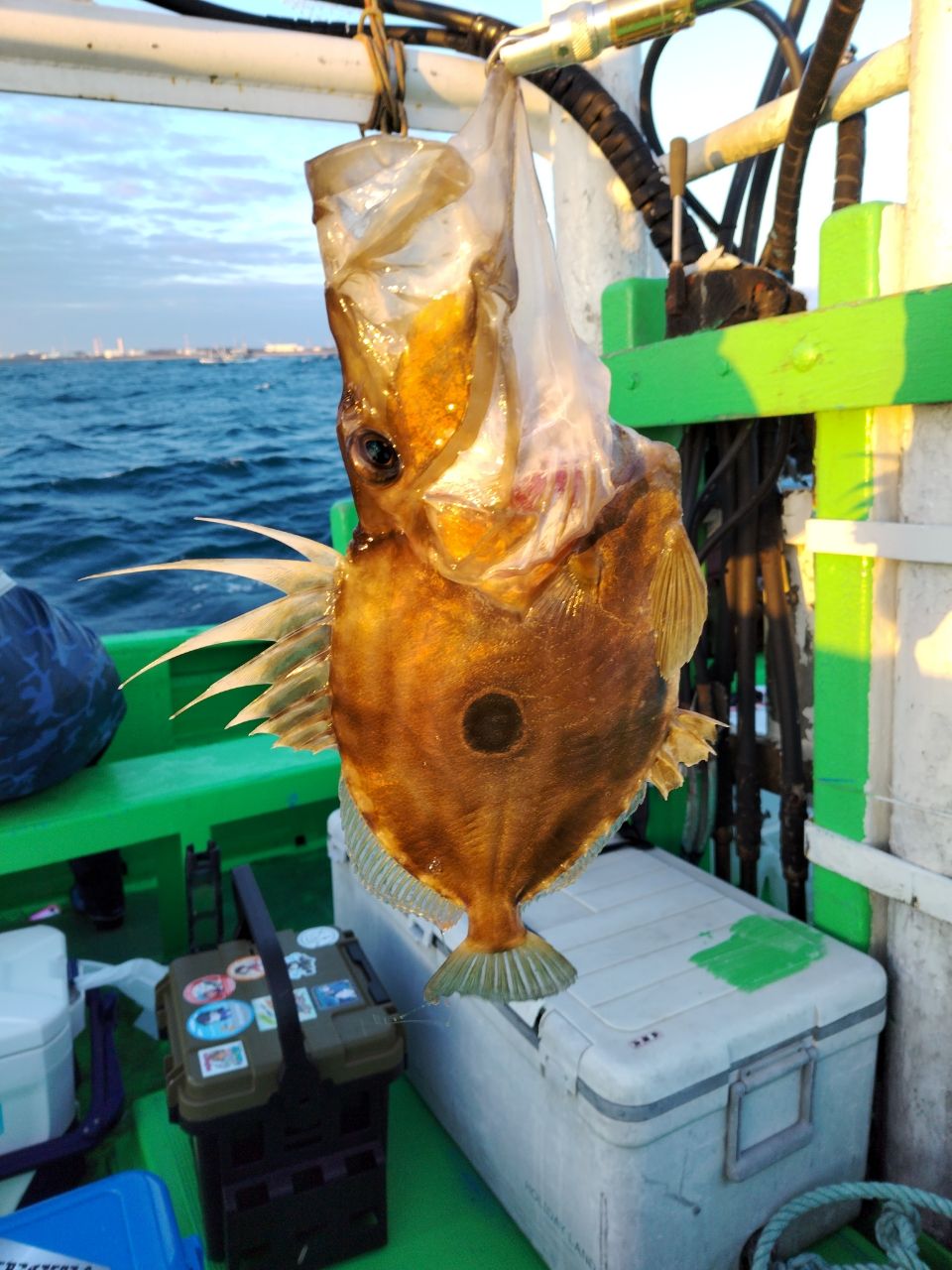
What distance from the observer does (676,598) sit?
1137 millimetres

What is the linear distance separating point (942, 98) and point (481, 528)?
2.03 m

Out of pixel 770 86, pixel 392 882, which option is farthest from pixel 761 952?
pixel 770 86

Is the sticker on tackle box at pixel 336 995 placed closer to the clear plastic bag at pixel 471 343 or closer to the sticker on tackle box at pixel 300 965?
the sticker on tackle box at pixel 300 965

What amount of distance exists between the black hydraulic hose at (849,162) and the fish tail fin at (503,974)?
268 centimetres

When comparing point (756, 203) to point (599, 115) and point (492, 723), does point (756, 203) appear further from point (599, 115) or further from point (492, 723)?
point (492, 723)

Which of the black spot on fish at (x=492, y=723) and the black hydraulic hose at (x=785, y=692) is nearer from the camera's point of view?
the black spot on fish at (x=492, y=723)

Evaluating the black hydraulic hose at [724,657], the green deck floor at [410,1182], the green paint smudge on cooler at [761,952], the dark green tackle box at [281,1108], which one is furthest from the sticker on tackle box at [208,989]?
the black hydraulic hose at [724,657]

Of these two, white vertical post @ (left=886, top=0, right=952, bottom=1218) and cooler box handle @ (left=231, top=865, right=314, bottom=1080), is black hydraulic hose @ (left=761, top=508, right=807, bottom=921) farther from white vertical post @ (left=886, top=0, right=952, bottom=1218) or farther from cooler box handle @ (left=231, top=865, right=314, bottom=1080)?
cooler box handle @ (left=231, top=865, right=314, bottom=1080)

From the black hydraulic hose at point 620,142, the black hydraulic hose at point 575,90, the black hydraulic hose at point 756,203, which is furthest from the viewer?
the black hydraulic hose at point 756,203

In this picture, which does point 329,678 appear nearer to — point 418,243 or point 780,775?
point 418,243

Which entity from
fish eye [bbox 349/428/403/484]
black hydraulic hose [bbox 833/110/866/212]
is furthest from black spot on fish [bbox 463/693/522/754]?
black hydraulic hose [bbox 833/110/866/212]

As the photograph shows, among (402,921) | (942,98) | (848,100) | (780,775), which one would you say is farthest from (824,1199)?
(848,100)

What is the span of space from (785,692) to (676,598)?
2040 mm

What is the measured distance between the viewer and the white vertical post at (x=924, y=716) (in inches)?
85.8
